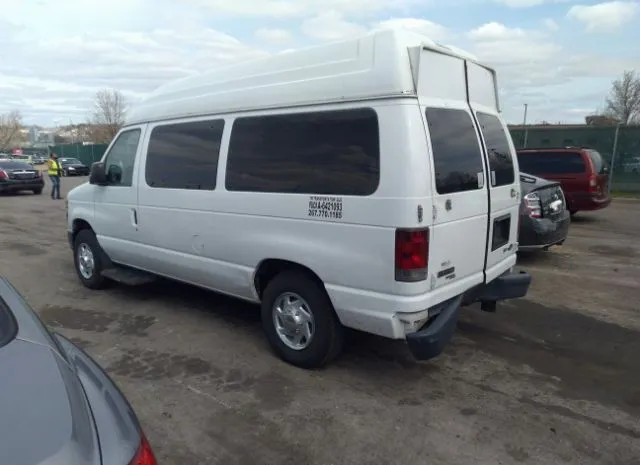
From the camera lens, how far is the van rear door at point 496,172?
4230mm

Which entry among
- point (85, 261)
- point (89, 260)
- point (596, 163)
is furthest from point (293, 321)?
point (596, 163)

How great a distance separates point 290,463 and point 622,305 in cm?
460

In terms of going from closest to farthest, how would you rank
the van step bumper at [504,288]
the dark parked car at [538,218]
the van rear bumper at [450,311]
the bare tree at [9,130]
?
the van rear bumper at [450,311] → the van step bumper at [504,288] → the dark parked car at [538,218] → the bare tree at [9,130]

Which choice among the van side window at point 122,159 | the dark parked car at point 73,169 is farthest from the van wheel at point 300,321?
the dark parked car at point 73,169

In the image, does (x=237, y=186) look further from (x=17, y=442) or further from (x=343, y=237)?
(x=17, y=442)

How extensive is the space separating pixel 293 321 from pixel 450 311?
4.08ft

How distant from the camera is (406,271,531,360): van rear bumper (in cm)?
344

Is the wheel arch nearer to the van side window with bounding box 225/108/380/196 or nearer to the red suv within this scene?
the van side window with bounding box 225/108/380/196

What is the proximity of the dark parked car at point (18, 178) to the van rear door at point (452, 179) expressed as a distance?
20803mm

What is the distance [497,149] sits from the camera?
4.50 m

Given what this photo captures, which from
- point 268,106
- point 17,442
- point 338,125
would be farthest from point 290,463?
point 268,106

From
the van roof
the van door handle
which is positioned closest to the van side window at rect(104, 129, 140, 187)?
the van door handle

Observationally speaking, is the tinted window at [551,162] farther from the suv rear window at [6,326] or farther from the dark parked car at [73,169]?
the dark parked car at [73,169]

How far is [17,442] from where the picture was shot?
59.7 inches
